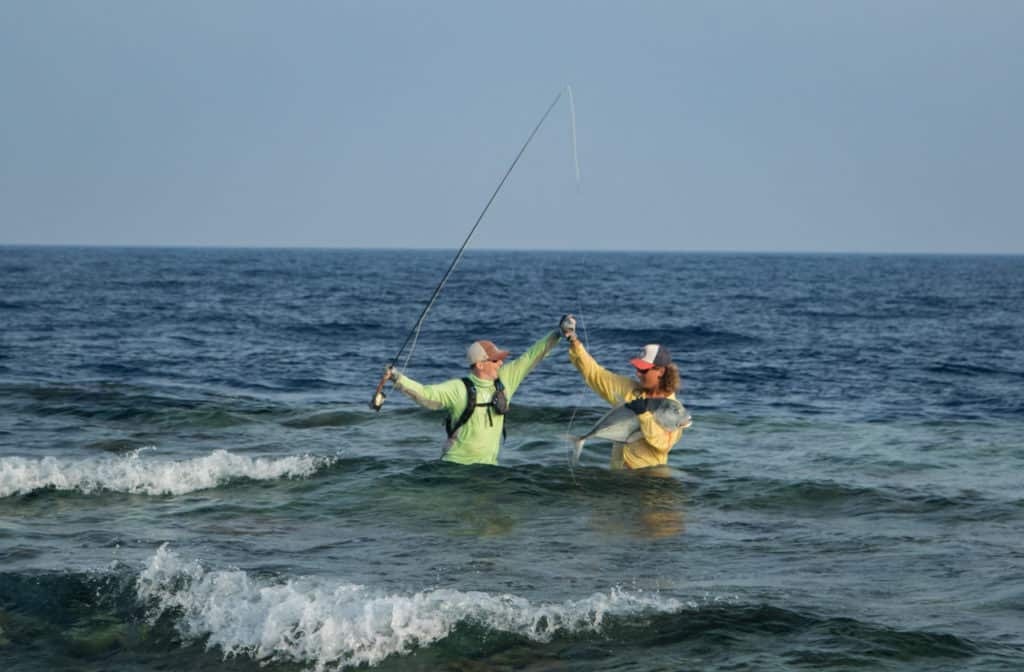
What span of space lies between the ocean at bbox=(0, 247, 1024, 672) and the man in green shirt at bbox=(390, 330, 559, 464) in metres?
0.59

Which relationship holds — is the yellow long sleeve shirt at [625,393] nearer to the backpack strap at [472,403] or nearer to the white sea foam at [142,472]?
the backpack strap at [472,403]

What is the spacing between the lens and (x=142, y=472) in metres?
11.8

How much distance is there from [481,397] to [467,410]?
0.61 ft

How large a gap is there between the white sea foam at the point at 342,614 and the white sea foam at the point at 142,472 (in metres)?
3.74

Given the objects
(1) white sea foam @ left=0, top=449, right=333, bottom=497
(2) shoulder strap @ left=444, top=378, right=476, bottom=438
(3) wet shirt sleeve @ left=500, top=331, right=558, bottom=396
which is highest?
(3) wet shirt sleeve @ left=500, top=331, right=558, bottom=396

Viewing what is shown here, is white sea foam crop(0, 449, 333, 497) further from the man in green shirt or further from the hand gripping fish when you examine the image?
the hand gripping fish

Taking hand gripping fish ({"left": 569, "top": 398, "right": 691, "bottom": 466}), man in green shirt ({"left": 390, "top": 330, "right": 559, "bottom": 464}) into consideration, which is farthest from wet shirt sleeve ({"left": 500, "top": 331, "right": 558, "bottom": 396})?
→ hand gripping fish ({"left": 569, "top": 398, "right": 691, "bottom": 466})

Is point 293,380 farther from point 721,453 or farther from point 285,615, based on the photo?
point 285,615

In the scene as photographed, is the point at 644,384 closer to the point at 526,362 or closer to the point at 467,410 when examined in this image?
the point at 526,362

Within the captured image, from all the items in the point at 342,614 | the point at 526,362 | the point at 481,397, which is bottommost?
the point at 342,614

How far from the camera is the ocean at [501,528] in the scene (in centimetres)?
708

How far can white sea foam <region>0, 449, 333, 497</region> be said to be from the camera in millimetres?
11359

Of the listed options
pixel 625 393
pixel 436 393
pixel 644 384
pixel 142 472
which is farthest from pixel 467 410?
pixel 142 472

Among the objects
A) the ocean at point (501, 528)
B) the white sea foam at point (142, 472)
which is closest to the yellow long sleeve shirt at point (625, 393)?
the ocean at point (501, 528)
